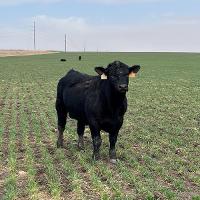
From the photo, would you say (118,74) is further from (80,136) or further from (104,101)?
(80,136)

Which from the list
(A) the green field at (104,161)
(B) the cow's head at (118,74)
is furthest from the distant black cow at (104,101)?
(A) the green field at (104,161)

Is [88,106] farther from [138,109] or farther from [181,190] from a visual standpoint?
[138,109]

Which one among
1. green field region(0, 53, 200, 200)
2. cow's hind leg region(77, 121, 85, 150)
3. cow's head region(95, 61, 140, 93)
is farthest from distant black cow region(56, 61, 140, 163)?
green field region(0, 53, 200, 200)

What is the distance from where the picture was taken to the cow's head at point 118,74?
999 centimetres

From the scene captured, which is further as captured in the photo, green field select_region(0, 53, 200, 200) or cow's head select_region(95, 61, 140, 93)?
cow's head select_region(95, 61, 140, 93)

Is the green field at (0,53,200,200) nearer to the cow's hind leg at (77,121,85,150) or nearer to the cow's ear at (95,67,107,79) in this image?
the cow's hind leg at (77,121,85,150)

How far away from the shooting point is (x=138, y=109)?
20078mm

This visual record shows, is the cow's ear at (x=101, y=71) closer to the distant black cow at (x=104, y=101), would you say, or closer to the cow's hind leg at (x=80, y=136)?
the distant black cow at (x=104, y=101)

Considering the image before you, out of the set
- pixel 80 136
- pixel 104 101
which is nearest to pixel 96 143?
pixel 104 101

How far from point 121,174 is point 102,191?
1.26 meters

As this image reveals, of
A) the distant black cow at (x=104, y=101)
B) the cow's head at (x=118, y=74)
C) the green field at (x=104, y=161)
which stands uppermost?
the cow's head at (x=118, y=74)

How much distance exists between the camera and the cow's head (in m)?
9.99

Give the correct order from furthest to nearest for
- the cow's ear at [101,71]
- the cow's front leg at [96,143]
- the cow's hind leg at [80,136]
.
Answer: the cow's hind leg at [80,136] → the cow's front leg at [96,143] → the cow's ear at [101,71]

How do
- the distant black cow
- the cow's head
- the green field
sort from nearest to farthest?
1. the green field
2. the cow's head
3. the distant black cow
